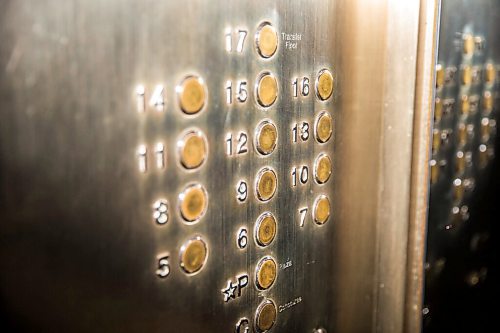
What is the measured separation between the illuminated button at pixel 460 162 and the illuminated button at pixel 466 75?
21 centimetres

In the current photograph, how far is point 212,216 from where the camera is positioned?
3.41 feet

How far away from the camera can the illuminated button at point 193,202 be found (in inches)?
38.3

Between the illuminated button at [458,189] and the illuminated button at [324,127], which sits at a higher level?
the illuminated button at [324,127]

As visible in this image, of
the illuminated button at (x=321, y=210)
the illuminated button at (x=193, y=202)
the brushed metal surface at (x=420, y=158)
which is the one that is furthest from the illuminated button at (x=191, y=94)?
the brushed metal surface at (x=420, y=158)

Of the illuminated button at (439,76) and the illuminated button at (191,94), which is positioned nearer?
the illuminated button at (191,94)

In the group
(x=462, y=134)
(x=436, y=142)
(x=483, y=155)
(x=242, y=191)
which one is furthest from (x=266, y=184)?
(x=483, y=155)

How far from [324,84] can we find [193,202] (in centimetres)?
45

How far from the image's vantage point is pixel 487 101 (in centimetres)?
184

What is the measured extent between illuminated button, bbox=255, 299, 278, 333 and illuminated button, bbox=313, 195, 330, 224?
222mm

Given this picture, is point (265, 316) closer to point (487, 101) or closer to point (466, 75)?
point (466, 75)

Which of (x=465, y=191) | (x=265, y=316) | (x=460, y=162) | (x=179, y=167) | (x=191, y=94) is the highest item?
(x=191, y=94)

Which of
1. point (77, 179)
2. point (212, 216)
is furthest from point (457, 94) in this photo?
point (77, 179)

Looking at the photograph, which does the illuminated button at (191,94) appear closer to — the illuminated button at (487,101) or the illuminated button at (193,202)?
the illuminated button at (193,202)

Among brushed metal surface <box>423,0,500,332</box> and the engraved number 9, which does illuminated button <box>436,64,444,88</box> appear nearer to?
brushed metal surface <box>423,0,500,332</box>
